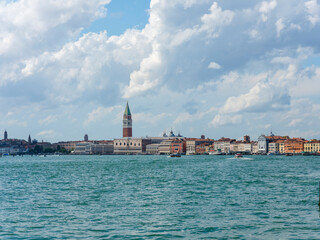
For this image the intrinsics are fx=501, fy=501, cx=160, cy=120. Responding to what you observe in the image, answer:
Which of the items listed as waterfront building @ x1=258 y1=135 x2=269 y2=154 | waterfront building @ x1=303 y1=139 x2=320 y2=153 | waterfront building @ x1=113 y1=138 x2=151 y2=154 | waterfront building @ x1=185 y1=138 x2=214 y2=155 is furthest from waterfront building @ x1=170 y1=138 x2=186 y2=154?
waterfront building @ x1=303 y1=139 x2=320 y2=153

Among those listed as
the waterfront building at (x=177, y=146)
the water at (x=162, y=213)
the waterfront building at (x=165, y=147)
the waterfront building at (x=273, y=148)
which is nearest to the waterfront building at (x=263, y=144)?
the waterfront building at (x=273, y=148)

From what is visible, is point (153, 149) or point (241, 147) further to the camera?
point (153, 149)

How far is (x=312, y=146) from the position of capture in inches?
5768

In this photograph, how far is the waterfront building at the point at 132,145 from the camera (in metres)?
194

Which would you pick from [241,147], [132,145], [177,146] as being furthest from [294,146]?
[132,145]

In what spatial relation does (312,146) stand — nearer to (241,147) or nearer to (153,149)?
(241,147)

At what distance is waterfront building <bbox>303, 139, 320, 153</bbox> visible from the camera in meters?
145

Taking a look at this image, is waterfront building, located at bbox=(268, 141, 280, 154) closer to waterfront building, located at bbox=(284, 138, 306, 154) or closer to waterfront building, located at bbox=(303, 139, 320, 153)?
waterfront building, located at bbox=(284, 138, 306, 154)

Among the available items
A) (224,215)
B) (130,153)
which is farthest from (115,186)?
(130,153)

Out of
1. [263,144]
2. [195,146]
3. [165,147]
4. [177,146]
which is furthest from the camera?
[165,147]

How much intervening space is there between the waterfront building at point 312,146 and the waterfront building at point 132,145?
221 feet

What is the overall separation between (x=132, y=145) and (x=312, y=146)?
74216mm

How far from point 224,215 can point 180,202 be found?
404 centimetres

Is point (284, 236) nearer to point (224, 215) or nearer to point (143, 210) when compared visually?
point (224, 215)
